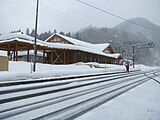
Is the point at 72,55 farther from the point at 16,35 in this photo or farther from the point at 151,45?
the point at 151,45

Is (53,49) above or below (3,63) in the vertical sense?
above

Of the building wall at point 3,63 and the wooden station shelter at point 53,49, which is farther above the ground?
the wooden station shelter at point 53,49

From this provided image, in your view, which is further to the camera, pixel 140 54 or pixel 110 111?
pixel 140 54

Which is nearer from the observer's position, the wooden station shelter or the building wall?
the building wall

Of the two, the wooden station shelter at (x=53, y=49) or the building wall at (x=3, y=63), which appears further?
the wooden station shelter at (x=53, y=49)

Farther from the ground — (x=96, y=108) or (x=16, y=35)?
(x=16, y=35)

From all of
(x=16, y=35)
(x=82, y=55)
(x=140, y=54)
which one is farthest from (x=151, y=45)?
(x=140, y=54)

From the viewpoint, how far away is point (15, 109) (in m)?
6.53

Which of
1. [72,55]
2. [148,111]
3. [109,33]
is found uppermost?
[109,33]

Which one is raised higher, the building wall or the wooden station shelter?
the wooden station shelter

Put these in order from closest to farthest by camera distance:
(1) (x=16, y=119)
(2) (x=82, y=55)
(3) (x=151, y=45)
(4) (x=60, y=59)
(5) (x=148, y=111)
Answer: (1) (x=16, y=119)
(5) (x=148, y=111)
(4) (x=60, y=59)
(2) (x=82, y=55)
(3) (x=151, y=45)

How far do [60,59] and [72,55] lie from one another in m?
3.65

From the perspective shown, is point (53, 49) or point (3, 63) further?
point (53, 49)

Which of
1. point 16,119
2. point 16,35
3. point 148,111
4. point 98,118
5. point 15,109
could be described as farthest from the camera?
point 16,35
